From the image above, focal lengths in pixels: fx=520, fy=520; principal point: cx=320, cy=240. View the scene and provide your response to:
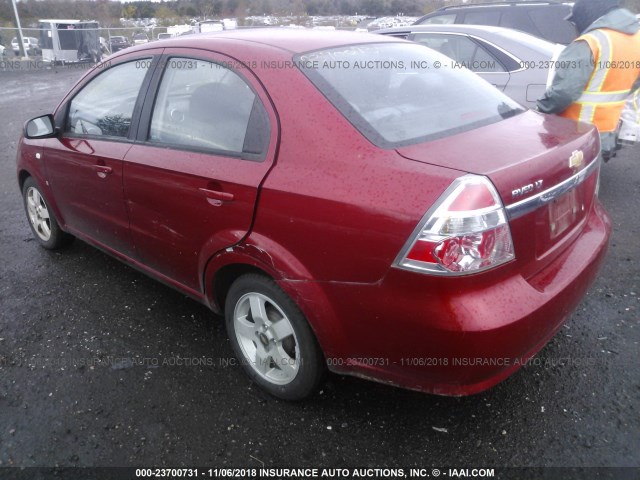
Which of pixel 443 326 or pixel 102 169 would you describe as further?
pixel 102 169

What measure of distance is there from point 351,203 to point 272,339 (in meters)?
0.89

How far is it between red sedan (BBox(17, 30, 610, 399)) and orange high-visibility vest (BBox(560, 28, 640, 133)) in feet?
4.86

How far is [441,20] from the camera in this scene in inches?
348

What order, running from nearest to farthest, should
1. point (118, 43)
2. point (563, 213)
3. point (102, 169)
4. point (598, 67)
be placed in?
1. point (563, 213)
2. point (102, 169)
3. point (598, 67)
4. point (118, 43)

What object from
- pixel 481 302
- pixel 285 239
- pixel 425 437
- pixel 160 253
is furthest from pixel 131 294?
pixel 481 302

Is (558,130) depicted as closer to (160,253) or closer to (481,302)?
(481,302)

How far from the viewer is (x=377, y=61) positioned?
8.70ft

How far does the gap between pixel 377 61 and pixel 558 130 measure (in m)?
0.94

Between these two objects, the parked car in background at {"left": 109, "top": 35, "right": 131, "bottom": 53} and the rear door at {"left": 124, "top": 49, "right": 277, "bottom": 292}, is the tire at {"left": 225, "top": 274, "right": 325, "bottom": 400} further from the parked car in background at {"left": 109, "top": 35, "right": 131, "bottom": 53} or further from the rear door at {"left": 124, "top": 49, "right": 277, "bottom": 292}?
the parked car in background at {"left": 109, "top": 35, "right": 131, "bottom": 53}

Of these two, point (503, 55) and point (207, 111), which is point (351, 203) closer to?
point (207, 111)

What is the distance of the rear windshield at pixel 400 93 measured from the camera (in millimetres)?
2205

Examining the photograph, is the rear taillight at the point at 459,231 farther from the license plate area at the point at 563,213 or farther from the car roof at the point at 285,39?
the car roof at the point at 285,39

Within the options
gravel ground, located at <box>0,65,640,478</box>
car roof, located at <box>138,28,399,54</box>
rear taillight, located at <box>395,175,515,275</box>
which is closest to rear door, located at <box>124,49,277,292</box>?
car roof, located at <box>138,28,399,54</box>

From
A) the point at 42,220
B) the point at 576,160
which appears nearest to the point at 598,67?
the point at 576,160
